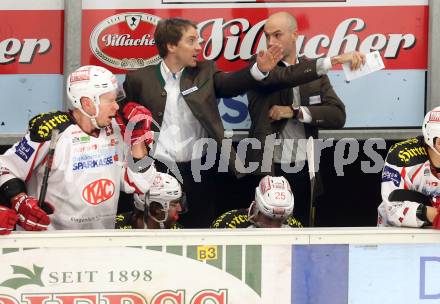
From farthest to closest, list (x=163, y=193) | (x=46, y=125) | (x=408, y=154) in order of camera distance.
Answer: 1. (x=163, y=193)
2. (x=408, y=154)
3. (x=46, y=125)

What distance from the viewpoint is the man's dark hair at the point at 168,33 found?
291 inches

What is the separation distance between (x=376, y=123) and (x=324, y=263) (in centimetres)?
218

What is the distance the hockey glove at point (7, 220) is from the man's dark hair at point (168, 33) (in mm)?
1665

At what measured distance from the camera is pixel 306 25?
8.05 meters

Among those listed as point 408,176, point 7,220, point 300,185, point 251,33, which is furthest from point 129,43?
point 7,220

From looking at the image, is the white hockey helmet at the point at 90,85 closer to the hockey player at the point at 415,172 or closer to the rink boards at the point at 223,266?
the rink boards at the point at 223,266

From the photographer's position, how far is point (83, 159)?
675 cm

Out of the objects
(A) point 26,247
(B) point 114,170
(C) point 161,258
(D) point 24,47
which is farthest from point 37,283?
(D) point 24,47

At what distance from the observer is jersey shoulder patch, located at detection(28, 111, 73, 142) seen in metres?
6.67

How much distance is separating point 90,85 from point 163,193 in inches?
30.0

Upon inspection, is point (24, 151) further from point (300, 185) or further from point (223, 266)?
point (300, 185)

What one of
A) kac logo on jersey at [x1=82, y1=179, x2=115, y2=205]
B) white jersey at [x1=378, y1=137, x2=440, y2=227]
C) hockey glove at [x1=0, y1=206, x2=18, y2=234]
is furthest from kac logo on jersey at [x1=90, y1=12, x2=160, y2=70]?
hockey glove at [x1=0, y1=206, x2=18, y2=234]

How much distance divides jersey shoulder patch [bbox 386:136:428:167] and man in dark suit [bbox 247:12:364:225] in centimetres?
66

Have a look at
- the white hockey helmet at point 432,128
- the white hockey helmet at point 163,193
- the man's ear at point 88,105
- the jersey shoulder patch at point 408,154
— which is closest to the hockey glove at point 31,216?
the man's ear at point 88,105
